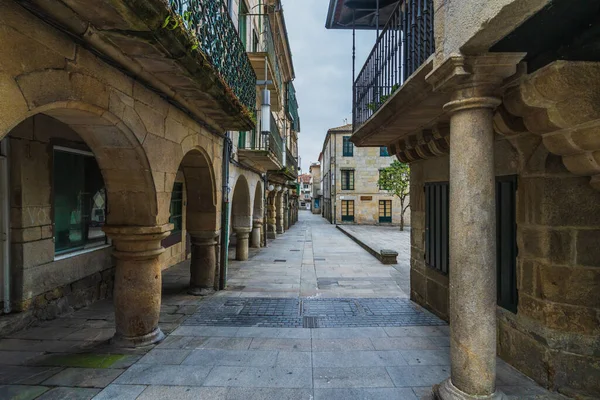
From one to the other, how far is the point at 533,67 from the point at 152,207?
3.90 meters

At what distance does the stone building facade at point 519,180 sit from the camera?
7.49 feet

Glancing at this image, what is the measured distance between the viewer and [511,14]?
1.92m

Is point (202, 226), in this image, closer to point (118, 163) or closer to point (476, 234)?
point (118, 163)

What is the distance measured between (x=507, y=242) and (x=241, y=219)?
7908mm

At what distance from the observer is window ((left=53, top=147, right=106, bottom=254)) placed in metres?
5.07

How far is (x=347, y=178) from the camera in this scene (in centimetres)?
2923

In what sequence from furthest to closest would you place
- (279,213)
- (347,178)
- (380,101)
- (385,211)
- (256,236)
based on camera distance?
(347,178) → (385,211) → (279,213) → (256,236) → (380,101)

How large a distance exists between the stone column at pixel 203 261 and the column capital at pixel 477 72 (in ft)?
16.2

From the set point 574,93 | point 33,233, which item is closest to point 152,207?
point 33,233

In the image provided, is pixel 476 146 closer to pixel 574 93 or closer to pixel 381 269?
pixel 574 93

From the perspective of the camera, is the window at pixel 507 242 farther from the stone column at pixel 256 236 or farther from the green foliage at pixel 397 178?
the green foliage at pixel 397 178

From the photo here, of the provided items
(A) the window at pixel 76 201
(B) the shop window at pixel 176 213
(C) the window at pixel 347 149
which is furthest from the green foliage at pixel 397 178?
(A) the window at pixel 76 201

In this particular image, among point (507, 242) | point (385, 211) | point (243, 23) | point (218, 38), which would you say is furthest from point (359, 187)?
point (507, 242)

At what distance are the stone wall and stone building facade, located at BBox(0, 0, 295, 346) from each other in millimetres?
3434
